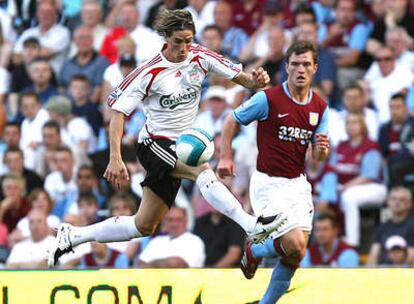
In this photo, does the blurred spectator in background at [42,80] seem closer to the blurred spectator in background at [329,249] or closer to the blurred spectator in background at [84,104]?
the blurred spectator in background at [84,104]

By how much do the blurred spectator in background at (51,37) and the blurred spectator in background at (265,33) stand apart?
2.54 m

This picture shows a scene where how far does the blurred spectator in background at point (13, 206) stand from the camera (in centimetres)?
1688

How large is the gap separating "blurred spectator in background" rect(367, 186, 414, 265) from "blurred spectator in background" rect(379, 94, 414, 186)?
45 centimetres

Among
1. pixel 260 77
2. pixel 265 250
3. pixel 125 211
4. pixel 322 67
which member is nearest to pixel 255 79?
pixel 260 77

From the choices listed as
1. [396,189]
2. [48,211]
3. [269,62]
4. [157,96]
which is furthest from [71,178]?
[157,96]

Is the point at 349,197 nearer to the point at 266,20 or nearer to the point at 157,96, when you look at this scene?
the point at 266,20

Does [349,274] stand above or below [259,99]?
below

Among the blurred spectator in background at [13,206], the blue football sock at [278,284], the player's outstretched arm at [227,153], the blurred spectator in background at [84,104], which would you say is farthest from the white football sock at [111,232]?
the blurred spectator in background at [84,104]

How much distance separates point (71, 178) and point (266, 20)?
304 centimetres

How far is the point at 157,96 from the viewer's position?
12.1m

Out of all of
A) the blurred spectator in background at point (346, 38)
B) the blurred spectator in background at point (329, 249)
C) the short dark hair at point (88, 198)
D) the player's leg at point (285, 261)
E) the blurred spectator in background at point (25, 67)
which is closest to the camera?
the player's leg at point (285, 261)

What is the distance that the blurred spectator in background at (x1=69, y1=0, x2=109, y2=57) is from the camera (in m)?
19.2

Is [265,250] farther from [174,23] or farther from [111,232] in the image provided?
[174,23]

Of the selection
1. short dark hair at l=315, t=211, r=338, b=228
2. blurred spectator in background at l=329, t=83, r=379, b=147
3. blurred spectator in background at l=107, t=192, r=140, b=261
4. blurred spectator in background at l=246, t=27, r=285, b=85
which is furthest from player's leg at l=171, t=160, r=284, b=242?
blurred spectator in background at l=246, t=27, r=285, b=85
